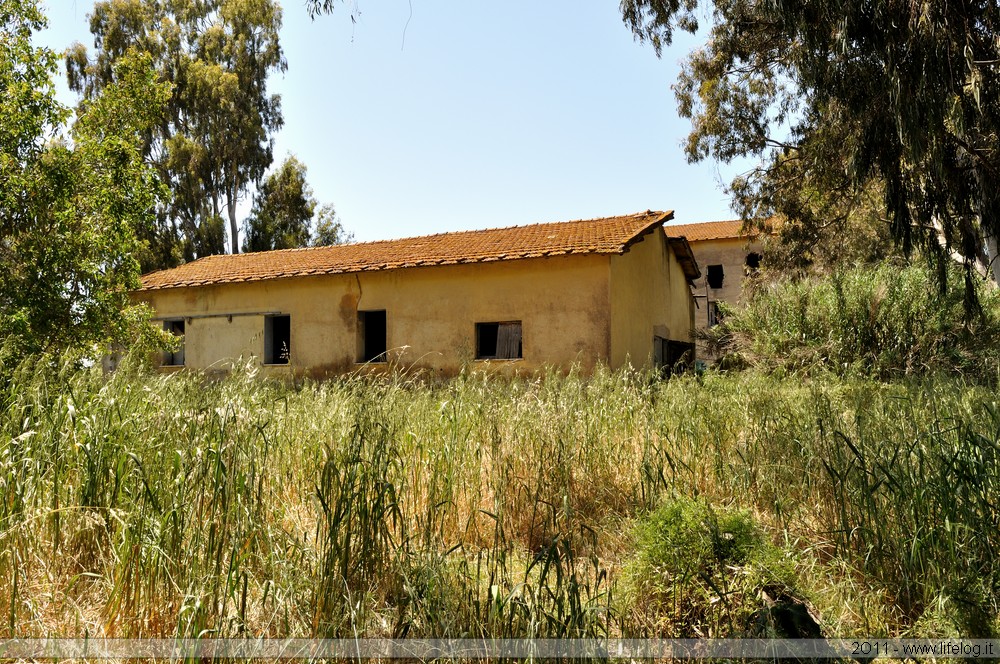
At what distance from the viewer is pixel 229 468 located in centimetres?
290

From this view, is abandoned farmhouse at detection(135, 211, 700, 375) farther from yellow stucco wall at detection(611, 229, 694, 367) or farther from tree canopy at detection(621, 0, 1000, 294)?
tree canopy at detection(621, 0, 1000, 294)

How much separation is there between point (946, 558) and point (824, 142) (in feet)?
29.2

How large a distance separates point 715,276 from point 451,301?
21.7 m

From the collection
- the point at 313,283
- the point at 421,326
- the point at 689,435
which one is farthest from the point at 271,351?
the point at 689,435

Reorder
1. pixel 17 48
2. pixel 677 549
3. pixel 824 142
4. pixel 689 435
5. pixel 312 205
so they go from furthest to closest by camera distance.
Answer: pixel 312 205
pixel 824 142
pixel 17 48
pixel 689 435
pixel 677 549

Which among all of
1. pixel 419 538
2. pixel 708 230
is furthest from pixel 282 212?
pixel 419 538

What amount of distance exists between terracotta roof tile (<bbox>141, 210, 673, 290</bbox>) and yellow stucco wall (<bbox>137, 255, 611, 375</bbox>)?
26 centimetres

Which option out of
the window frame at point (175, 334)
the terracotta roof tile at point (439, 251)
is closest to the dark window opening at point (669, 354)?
the terracotta roof tile at point (439, 251)

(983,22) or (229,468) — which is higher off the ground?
A: (983,22)

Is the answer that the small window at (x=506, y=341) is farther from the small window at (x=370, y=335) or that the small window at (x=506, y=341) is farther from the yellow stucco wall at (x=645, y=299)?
the small window at (x=370, y=335)

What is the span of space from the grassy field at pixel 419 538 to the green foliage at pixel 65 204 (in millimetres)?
3942

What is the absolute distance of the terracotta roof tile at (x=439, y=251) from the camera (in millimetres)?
12969

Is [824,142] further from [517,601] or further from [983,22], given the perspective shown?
[517,601]

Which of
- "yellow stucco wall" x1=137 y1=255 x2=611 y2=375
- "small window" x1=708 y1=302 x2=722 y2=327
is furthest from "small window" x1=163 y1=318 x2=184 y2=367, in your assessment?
"small window" x1=708 y1=302 x2=722 y2=327
